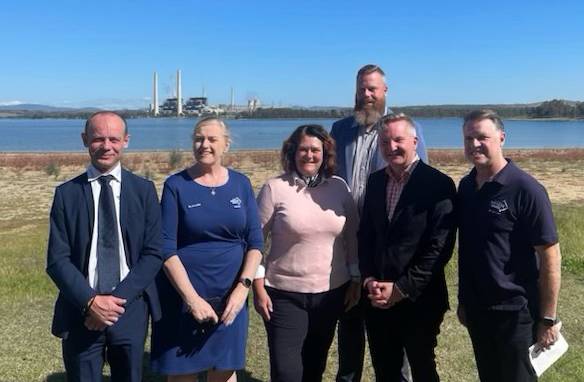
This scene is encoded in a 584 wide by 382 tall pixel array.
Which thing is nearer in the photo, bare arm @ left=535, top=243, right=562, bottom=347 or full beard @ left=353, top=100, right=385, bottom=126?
bare arm @ left=535, top=243, right=562, bottom=347

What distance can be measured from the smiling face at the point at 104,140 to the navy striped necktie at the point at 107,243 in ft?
0.30

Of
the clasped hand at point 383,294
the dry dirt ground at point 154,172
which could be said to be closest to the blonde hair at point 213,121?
the clasped hand at point 383,294

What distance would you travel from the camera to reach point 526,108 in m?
157

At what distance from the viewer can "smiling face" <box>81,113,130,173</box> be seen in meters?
3.03

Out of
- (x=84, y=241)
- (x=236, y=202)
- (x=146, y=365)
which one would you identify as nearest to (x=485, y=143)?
(x=236, y=202)

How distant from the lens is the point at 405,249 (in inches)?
133

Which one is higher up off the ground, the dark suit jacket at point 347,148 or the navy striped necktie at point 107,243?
the dark suit jacket at point 347,148

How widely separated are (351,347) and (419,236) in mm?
1176

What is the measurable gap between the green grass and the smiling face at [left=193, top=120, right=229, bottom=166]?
1971mm

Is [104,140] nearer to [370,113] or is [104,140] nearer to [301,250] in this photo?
[301,250]

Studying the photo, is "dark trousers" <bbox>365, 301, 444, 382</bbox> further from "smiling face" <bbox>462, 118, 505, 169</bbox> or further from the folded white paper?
"smiling face" <bbox>462, 118, 505, 169</bbox>

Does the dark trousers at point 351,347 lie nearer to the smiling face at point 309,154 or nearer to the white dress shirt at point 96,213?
the smiling face at point 309,154

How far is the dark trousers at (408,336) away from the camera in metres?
3.47

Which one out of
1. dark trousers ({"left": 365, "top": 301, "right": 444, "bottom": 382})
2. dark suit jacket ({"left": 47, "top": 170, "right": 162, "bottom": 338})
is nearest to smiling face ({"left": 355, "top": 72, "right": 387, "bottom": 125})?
dark trousers ({"left": 365, "top": 301, "right": 444, "bottom": 382})
